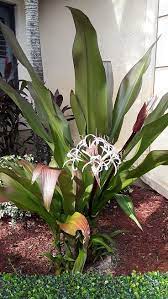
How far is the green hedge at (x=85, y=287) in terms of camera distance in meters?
1.96

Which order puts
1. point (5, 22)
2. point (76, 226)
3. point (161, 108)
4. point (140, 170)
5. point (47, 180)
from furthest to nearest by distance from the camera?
1. point (5, 22)
2. point (161, 108)
3. point (140, 170)
4. point (76, 226)
5. point (47, 180)

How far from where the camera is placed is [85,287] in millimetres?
2006

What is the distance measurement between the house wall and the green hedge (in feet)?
→ 7.72

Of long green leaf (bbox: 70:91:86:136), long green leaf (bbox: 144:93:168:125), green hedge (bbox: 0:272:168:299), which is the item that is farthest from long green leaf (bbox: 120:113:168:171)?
green hedge (bbox: 0:272:168:299)

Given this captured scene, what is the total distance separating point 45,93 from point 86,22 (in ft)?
1.80

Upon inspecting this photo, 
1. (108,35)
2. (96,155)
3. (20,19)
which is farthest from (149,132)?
(20,19)

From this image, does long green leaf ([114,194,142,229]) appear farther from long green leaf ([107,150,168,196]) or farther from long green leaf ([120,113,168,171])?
long green leaf ([120,113,168,171])

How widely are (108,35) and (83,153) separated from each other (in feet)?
8.70

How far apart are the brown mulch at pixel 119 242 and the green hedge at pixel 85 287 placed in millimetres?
277

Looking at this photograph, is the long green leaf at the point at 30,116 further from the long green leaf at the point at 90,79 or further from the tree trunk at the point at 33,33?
the tree trunk at the point at 33,33

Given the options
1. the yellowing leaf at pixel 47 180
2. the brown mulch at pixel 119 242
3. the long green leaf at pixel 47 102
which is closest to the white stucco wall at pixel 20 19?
the long green leaf at pixel 47 102

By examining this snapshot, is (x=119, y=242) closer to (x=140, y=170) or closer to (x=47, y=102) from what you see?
(x=140, y=170)

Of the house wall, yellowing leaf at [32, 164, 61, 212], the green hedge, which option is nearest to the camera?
yellowing leaf at [32, 164, 61, 212]

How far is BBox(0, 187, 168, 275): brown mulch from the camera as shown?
2420mm
